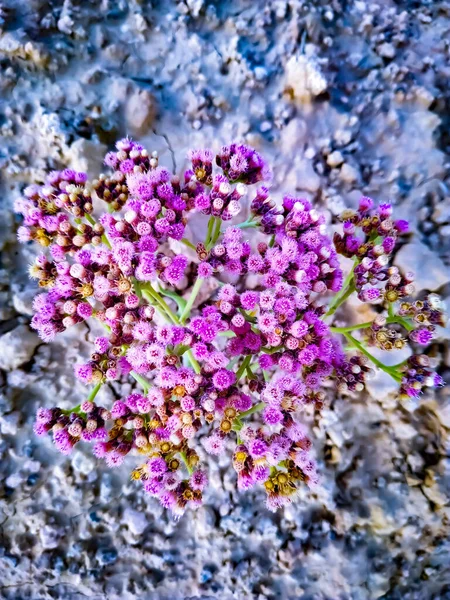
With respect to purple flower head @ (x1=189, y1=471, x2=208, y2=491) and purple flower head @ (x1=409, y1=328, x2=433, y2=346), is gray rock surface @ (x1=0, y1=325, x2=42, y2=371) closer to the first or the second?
purple flower head @ (x1=189, y1=471, x2=208, y2=491)

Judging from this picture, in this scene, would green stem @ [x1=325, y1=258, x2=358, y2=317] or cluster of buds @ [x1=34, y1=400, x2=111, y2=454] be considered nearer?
cluster of buds @ [x1=34, y1=400, x2=111, y2=454]

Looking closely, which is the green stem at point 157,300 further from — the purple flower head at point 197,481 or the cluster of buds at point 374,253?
the cluster of buds at point 374,253

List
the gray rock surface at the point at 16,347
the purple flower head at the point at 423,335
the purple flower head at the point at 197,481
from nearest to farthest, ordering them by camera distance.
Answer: the purple flower head at the point at 197,481 → the purple flower head at the point at 423,335 → the gray rock surface at the point at 16,347

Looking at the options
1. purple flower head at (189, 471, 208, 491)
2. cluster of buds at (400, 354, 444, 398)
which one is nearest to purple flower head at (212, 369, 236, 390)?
purple flower head at (189, 471, 208, 491)

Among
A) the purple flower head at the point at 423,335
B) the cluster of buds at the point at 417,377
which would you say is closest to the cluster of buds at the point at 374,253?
the purple flower head at the point at 423,335

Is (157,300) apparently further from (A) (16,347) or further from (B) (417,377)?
(B) (417,377)
